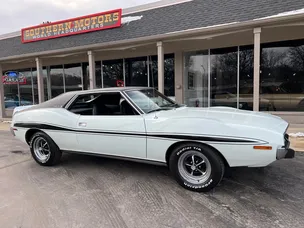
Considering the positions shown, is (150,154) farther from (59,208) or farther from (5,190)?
(5,190)

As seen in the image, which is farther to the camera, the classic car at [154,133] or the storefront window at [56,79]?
the storefront window at [56,79]

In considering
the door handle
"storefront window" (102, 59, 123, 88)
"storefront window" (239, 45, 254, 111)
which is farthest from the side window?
"storefront window" (102, 59, 123, 88)

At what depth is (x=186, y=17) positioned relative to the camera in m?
8.51

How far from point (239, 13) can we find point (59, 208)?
7328 mm

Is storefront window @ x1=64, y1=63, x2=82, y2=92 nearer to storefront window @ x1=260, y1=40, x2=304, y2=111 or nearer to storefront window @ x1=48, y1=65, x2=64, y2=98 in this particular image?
storefront window @ x1=48, y1=65, x2=64, y2=98

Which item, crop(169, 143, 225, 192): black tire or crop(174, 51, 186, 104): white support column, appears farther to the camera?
crop(174, 51, 186, 104): white support column

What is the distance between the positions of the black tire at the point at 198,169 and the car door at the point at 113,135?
57cm

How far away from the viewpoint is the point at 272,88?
9.66m

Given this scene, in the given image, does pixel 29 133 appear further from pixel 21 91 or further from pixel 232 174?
pixel 21 91

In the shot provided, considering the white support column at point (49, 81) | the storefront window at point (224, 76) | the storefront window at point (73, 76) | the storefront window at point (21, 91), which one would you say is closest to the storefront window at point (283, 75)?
the storefront window at point (224, 76)

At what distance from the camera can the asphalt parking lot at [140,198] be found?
2760 millimetres

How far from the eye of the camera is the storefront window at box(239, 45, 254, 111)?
9.83 meters

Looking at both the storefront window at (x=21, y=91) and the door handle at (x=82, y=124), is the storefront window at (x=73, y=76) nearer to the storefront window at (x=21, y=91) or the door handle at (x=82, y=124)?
the storefront window at (x=21, y=91)

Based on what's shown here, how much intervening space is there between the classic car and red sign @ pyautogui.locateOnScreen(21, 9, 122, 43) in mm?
6498
